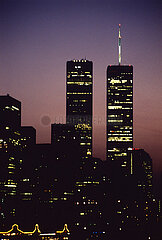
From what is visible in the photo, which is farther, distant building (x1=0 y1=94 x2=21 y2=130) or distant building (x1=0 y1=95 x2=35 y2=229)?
distant building (x1=0 y1=94 x2=21 y2=130)

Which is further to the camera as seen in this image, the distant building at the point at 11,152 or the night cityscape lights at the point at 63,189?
the distant building at the point at 11,152

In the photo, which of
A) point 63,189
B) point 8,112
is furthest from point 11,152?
point 63,189

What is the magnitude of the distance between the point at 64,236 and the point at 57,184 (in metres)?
60.8

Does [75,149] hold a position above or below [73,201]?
above

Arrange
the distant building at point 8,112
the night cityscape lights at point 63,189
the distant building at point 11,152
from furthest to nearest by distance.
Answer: the distant building at point 8,112, the distant building at point 11,152, the night cityscape lights at point 63,189

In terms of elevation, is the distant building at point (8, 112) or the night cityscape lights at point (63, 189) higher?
the distant building at point (8, 112)

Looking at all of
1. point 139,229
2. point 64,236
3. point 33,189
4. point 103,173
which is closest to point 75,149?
point 103,173

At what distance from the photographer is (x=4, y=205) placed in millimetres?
145000

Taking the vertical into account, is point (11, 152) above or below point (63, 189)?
above

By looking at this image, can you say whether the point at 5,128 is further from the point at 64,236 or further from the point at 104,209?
the point at 64,236

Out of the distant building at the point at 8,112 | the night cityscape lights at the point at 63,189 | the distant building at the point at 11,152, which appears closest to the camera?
the night cityscape lights at the point at 63,189

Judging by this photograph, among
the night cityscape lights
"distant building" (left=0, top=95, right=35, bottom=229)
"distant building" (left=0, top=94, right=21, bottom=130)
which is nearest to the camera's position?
the night cityscape lights

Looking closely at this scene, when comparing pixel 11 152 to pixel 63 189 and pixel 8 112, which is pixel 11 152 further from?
pixel 63 189

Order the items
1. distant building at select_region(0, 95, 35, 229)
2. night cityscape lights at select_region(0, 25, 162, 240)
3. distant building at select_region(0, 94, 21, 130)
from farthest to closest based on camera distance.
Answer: distant building at select_region(0, 94, 21, 130), distant building at select_region(0, 95, 35, 229), night cityscape lights at select_region(0, 25, 162, 240)
